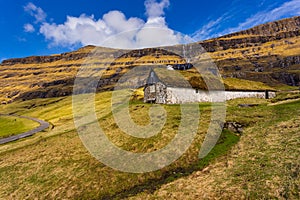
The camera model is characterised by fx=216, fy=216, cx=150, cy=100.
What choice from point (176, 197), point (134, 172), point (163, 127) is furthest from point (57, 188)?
point (163, 127)

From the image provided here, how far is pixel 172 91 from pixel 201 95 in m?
7.63

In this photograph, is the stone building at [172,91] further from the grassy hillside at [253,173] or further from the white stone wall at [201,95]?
the grassy hillside at [253,173]

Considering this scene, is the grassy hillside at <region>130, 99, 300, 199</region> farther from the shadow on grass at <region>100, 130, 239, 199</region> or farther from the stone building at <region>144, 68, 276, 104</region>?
the stone building at <region>144, 68, 276, 104</region>

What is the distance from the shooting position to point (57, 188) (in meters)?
20.2

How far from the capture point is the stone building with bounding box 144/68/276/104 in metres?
41.4

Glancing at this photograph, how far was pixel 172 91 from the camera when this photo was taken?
136 feet

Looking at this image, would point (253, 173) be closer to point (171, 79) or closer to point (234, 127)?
point (234, 127)

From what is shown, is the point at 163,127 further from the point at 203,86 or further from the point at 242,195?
the point at 203,86

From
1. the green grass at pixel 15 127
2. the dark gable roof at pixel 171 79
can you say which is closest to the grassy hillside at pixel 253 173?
the dark gable roof at pixel 171 79

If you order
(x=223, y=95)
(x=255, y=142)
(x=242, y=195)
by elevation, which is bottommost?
(x=242, y=195)

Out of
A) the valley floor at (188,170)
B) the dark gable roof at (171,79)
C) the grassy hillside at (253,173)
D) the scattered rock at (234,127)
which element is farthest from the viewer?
the dark gable roof at (171,79)

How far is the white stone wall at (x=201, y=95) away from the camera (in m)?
41.4

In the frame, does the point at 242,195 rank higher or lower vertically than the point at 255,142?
lower

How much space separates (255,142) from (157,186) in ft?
34.2
